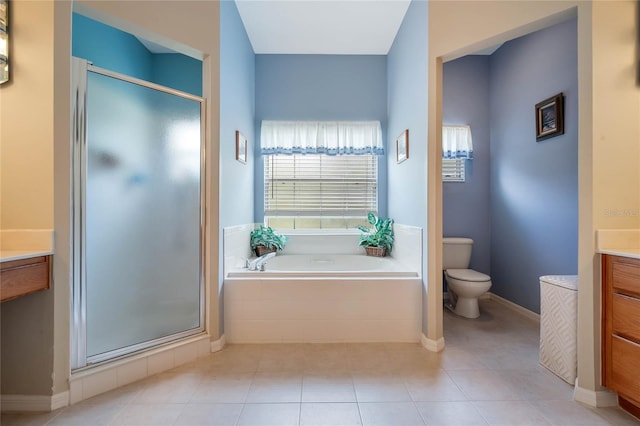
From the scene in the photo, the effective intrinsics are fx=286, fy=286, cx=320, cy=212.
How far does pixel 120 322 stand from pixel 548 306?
2730 mm

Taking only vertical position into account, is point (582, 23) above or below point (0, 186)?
above

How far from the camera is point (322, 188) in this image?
3381 mm

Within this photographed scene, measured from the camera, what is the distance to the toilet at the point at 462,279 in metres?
2.65

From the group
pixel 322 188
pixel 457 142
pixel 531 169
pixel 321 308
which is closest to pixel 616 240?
pixel 531 169

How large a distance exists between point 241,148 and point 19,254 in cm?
169

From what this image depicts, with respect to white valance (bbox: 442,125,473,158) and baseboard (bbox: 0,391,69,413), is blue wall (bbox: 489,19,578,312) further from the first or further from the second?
baseboard (bbox: 0,391,69,413)

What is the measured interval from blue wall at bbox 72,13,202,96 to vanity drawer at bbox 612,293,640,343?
3645 mm

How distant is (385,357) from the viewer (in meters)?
2.01

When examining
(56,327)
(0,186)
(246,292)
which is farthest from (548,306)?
(0,186)

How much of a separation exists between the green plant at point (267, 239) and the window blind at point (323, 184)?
40cm

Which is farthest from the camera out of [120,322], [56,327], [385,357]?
[385,357]

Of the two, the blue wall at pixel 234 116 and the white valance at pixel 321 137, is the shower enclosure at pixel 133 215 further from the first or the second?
the white valance at pixel 321 137

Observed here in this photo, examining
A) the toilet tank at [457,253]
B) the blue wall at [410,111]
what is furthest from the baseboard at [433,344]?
the toilet tank at [457,253]

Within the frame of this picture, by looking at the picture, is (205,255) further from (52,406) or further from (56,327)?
(52,406)
